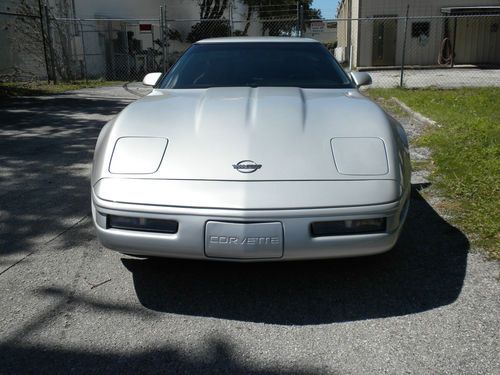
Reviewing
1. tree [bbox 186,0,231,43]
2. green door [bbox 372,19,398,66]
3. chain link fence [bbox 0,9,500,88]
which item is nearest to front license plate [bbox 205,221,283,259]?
chain link fence [bbox 0,9,500,88]

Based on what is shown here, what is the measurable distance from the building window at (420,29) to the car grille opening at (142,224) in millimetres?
24425

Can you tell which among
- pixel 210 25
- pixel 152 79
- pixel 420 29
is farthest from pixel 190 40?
pixel 152 79

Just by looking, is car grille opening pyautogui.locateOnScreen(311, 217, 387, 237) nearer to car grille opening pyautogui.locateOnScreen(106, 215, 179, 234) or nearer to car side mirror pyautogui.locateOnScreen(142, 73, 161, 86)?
car grille opening pyautogui.locateOnScreen(106, 215, 179, 234)

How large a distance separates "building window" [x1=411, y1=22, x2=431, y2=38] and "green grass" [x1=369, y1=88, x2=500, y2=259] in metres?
15.6

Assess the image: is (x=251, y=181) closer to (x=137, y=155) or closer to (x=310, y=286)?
(x=137, y=155)

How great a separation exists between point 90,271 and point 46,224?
0.99 metres

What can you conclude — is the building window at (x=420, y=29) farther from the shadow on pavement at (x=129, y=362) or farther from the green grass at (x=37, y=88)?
the shadow on pavement at (x=129, y=362)

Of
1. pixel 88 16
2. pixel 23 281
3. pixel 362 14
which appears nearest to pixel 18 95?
pixel 88 16

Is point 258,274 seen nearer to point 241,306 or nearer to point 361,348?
point 241,306

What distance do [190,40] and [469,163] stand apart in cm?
2360

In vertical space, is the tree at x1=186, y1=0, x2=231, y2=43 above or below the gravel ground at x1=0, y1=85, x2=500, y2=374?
above

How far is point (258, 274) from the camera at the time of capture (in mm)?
3082

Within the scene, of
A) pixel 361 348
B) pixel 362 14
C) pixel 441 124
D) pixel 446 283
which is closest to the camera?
pixel 361 348

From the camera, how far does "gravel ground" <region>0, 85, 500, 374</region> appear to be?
2.27m
